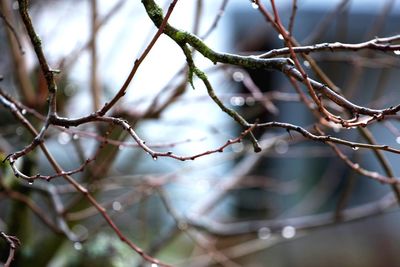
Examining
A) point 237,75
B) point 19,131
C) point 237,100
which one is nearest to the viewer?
point 237,100

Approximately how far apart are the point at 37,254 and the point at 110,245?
319mm

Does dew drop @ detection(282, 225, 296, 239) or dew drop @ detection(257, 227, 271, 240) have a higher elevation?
dew drop @ detection(282, 225, 296, 239)

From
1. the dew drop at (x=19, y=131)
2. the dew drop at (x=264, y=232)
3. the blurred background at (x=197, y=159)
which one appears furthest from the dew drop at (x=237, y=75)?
the dew drop at (x=19, y=131)

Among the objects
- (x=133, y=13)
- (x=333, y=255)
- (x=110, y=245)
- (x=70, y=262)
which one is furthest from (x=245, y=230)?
(x=333, y=255)

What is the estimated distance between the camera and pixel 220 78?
10.1 ft

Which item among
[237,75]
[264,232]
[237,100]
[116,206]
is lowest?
[116,206]

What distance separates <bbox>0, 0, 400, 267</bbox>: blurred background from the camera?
2.52 meters

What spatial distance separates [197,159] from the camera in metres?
3.35

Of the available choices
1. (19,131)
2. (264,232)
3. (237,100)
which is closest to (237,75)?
(237,100)

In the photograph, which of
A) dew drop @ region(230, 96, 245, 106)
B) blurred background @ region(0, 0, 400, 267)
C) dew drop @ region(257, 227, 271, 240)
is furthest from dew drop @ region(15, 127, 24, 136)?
dew drop @ region(257, 227, 271, 240)

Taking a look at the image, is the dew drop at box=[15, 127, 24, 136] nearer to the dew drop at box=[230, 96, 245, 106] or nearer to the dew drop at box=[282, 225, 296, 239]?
the dew drop at box=[230, 96, 245, 106]

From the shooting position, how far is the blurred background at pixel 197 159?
2.52 metres

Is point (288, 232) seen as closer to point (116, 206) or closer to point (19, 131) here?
point (116, 206)

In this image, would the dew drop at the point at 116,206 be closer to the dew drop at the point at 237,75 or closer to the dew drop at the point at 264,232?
the dew drop at the point at 264,232
